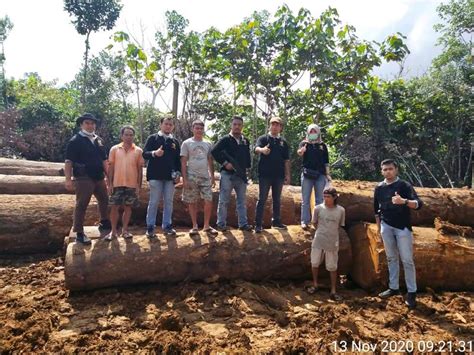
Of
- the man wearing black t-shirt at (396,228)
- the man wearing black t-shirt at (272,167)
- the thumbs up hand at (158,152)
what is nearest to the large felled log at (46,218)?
the man wearing black t-shirt at (272,167)

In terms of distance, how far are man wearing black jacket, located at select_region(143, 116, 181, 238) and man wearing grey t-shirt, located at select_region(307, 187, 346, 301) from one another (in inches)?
90.8

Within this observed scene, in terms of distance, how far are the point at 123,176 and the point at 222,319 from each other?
2.66 m

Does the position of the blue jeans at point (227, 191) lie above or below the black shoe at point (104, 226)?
above

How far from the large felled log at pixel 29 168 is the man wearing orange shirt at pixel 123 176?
652cm

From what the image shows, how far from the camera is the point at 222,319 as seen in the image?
15.5 ft

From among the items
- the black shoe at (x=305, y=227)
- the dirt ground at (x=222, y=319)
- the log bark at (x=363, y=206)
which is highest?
the log bark at (x=363, y=206)

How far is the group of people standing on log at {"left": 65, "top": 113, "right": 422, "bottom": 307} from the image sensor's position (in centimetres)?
526

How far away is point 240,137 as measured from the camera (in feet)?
20.2

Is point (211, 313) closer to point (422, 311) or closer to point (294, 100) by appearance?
point (422, 311)

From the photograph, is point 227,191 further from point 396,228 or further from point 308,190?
point 396,228

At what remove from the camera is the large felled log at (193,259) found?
5.28 metres

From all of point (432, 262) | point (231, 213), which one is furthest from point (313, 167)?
point (432, 262)

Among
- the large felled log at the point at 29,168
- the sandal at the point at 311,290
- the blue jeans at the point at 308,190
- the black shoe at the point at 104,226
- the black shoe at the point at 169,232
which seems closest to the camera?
the sandal at the point at 311,290

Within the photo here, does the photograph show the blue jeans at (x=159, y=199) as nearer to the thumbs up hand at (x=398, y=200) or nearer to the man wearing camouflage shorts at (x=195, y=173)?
the man wearing camouflage shorts at (x=195, y=173)
